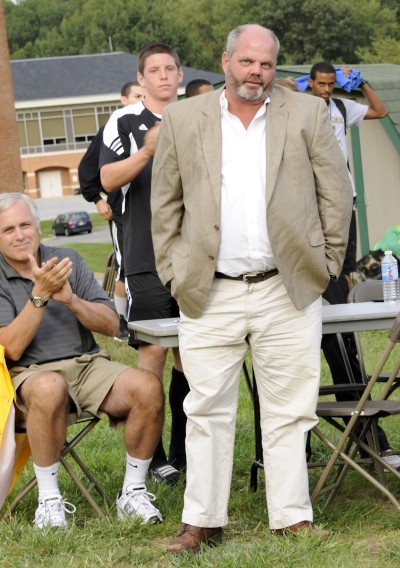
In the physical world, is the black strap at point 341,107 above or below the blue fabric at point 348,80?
below

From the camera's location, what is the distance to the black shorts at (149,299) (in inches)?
222

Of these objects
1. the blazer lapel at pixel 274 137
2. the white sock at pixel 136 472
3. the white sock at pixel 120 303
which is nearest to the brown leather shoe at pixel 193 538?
the white sock at pixel 136 472

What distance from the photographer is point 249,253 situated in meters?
4.54

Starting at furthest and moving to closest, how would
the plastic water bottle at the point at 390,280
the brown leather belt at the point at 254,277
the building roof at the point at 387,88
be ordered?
the building roof at the point at 387,88 → the plastic water bottle at the point at 390,280 → the brown leather belt at the point at 254,277

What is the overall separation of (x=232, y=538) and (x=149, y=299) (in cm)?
136

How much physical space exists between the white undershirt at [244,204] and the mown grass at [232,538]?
115 cm

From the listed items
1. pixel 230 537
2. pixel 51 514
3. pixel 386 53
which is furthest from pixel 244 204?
pixel 386 53

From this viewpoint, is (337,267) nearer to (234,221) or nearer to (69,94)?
(234,221)

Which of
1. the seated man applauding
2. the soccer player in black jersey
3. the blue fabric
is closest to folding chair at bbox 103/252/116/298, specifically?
the blue fabric

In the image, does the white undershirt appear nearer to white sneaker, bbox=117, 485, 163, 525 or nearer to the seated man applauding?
the seated man applauding

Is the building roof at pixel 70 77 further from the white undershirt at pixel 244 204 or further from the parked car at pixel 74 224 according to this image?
the white undershirt at pixel 244 204

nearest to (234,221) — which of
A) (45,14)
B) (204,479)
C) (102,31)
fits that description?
(204,479)

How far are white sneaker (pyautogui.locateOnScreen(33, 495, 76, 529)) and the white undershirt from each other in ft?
4.40

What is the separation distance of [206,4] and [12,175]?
7117 centimetres
